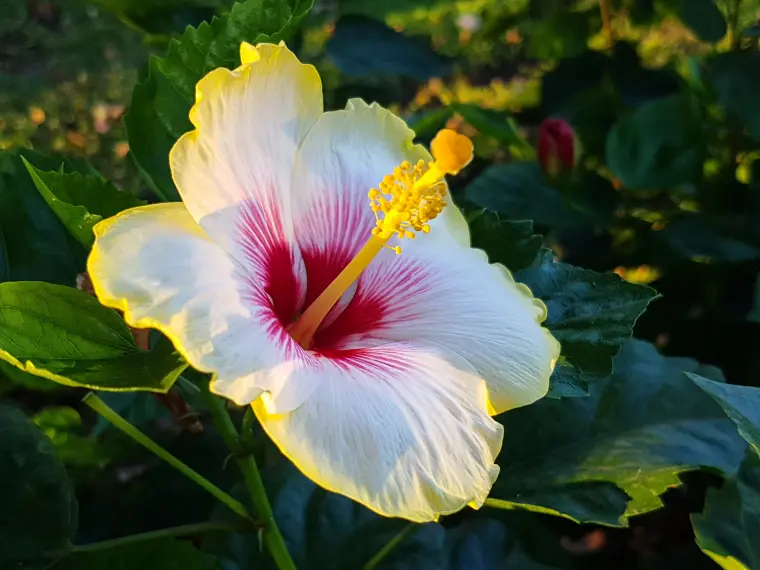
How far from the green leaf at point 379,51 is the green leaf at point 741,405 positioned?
0.87 metres

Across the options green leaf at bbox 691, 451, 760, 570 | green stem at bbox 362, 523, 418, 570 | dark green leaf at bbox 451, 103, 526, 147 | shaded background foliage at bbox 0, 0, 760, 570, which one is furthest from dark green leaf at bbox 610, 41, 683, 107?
green stem at bbox 362, 523, 418, 570

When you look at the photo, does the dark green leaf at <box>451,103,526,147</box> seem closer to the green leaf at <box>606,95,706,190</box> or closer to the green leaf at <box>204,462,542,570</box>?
the green leaf at <box>606,95,706,190</box>

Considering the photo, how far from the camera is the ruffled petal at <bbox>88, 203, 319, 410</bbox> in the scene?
438 mm

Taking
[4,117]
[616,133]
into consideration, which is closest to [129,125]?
[616,133]

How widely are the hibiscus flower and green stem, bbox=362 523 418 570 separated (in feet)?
0.73

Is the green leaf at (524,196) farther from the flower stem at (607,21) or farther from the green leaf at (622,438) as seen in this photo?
the flower stem at (607,21)

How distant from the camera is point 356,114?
25.3 inches

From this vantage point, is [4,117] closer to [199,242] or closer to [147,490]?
[147,490]

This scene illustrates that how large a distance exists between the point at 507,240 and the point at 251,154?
278 millimetres

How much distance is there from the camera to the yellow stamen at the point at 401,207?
1.93 feet

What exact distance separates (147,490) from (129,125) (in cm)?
47

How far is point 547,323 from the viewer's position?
673 mm

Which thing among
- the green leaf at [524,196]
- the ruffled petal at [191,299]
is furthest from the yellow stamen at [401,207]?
the green leaf at [524,196]

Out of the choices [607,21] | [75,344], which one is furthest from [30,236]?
[607,21]
